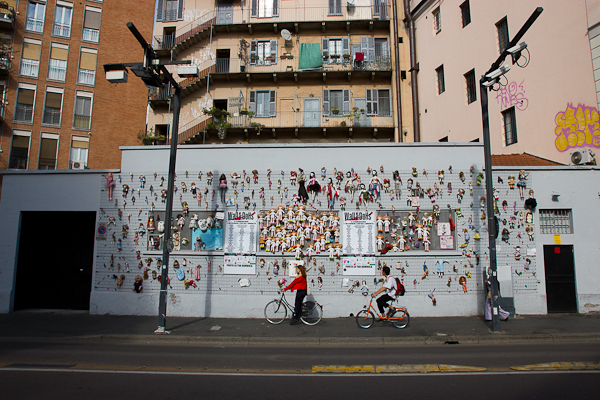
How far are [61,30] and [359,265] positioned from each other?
28916 mm

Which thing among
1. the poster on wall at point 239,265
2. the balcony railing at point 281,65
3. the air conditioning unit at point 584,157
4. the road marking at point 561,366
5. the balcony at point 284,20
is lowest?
the road marking at point 561,366

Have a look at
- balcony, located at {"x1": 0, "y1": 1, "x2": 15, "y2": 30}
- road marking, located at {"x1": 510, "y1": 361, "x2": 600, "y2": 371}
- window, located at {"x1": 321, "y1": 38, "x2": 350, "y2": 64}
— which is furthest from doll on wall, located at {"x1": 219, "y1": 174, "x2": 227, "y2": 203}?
balcony, located at {"x1": 0, "y1": 1, "x2": 15, "y2": 30}

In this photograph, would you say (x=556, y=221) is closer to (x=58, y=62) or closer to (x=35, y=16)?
(x=58, y=62)

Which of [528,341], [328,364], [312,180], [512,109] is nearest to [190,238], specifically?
[312,180]

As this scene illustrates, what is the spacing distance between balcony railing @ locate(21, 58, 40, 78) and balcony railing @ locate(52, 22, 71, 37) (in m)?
2.68

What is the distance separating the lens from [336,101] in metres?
22.4

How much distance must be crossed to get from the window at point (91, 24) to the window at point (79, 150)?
7674 mm

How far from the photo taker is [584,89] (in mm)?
12711

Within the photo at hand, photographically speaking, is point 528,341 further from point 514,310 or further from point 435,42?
point 435,42

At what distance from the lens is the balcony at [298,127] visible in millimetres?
21469

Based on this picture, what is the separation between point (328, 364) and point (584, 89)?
13152 mm

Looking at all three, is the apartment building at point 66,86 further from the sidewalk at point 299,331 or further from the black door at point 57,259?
the sidewalk at point 299,331

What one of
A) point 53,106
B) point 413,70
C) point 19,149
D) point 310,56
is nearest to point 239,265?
point 310,56

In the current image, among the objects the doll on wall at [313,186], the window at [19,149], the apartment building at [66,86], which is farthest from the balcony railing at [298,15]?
the doll on wall at [313,186]
